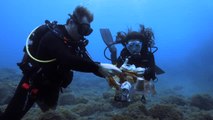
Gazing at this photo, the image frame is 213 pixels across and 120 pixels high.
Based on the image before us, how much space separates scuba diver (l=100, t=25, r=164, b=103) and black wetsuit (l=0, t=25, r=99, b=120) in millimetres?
503

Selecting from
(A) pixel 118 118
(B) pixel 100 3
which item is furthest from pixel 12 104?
(B) pixel 100 3

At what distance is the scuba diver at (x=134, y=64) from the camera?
14.2 feet

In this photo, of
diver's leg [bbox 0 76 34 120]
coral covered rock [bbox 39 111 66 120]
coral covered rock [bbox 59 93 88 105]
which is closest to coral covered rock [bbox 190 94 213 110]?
coral covered rock [bbox 59 93 88 105]

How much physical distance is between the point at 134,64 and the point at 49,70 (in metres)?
1.98

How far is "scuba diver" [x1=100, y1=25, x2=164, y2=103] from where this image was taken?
14.2 feet

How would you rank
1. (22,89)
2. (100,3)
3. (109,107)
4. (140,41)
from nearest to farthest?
Result: (22,89) < (140,41) < (109,107) < (100,3)

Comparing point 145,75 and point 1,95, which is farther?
point 1,95

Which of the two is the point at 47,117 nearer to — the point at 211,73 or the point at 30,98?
the point at 30,98

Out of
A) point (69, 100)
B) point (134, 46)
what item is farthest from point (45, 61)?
point (69, 100)

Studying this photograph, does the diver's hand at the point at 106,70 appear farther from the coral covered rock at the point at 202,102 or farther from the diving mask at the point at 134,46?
the coral covered rock at the point at 202,102

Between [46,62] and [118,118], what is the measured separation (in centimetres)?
215

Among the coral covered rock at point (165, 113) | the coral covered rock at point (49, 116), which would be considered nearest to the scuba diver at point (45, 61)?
the coral covered rock at point (49, 116)

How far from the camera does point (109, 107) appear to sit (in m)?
8.64

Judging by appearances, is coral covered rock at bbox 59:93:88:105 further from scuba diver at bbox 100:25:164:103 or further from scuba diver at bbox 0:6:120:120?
scuba diver at bbox 0:6:120:120
